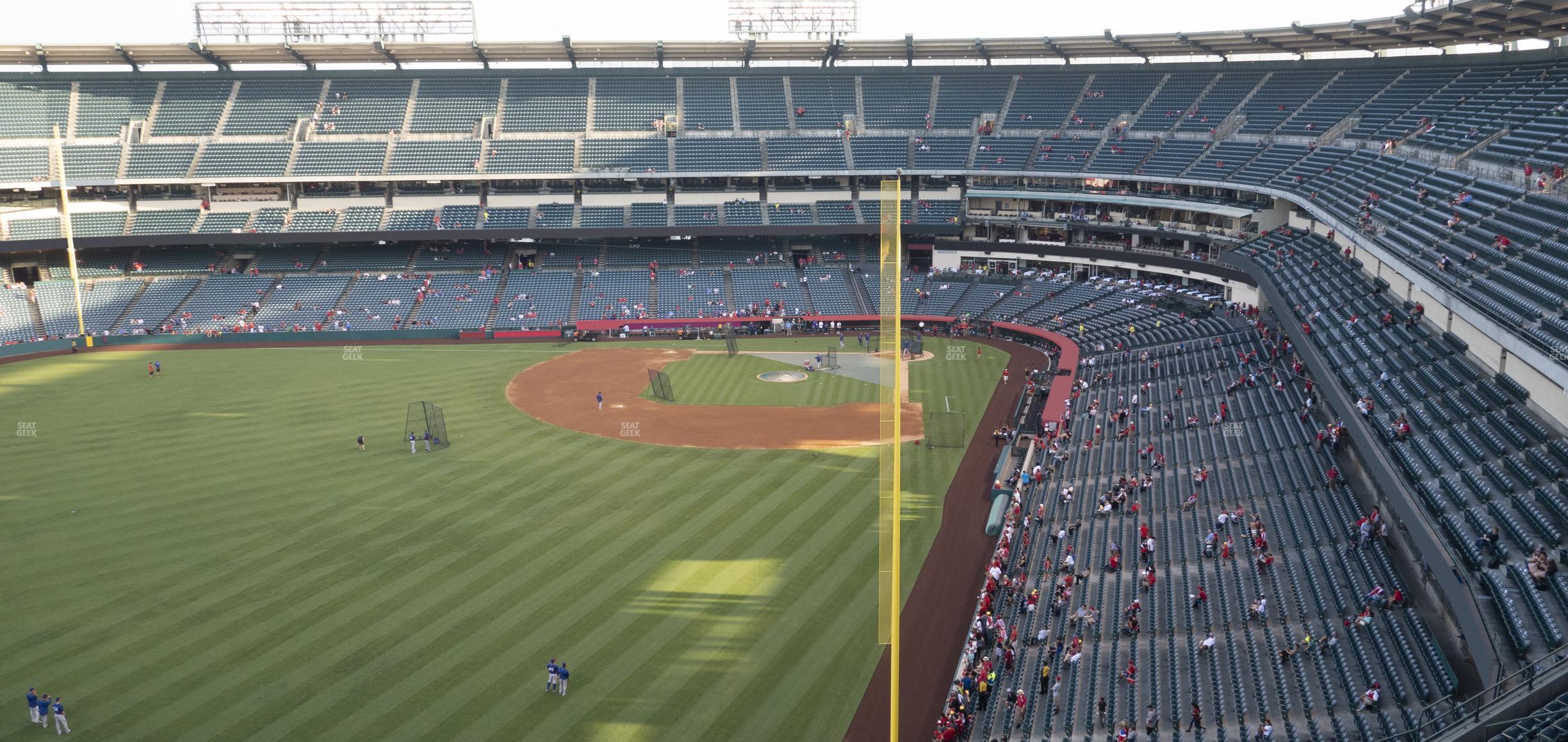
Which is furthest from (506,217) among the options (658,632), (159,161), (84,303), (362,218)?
(658,632)

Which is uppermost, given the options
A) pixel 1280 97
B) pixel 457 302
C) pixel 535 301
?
pixel 1280 97

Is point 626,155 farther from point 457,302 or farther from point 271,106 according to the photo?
point 271,106

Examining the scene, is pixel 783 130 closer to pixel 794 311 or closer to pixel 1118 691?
pixel 794 311

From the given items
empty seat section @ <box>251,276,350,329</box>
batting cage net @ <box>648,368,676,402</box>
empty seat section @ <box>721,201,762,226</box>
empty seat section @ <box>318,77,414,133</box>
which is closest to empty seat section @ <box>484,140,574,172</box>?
empty seat section @ <box>318,77,414,133</box>

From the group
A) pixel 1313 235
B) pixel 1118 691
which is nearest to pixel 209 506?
pixel 1118 691

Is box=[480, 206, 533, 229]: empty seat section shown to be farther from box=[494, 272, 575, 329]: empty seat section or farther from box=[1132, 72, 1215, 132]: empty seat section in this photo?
box=[1132, 72, 1215, 132]: empty seat section
